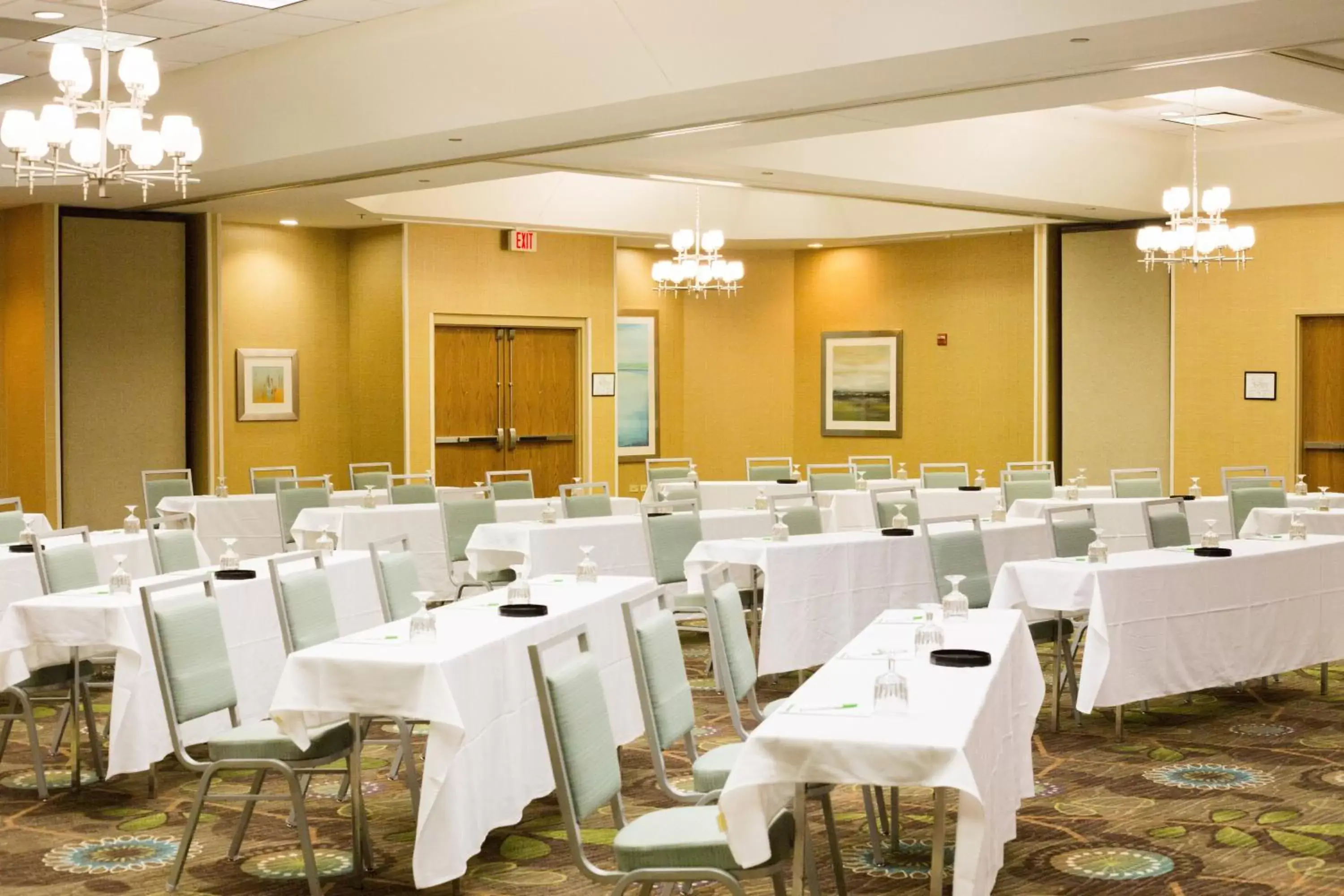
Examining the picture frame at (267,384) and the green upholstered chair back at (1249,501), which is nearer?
the green upholstered chair back at (1249,501)

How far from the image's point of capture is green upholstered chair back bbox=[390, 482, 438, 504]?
10.8m

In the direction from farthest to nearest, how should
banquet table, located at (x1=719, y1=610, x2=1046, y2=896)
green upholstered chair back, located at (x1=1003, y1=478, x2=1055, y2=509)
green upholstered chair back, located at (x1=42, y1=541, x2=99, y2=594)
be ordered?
green upholstered chair back, located at (x1=1003, y1=478, x2=1055, y2=509)
green upholstered chair back, located at (x1=42, y1=541, x2=99, y2=594)
banquet table, located at (x1=719, y1=610, x2=1046, y2=896)

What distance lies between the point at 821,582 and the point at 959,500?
3.79 m

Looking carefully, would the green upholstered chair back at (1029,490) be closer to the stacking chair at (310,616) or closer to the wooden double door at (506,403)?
the wooden double door at (506,403)

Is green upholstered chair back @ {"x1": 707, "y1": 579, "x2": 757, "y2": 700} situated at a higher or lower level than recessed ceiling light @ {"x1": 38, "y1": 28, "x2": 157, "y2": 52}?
lower

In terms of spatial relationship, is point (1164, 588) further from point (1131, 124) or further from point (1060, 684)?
point (1131, 124)

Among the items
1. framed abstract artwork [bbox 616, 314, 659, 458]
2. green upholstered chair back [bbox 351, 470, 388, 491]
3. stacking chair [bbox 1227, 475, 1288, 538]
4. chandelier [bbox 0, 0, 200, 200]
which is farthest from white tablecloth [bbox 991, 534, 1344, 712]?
framed abstract artwork [bbox 616, 314, 659, 458]

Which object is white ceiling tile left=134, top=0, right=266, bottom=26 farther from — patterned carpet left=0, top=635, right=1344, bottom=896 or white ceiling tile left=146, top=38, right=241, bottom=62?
patterned carpet left=0, top=635, right=1344, bottom=896

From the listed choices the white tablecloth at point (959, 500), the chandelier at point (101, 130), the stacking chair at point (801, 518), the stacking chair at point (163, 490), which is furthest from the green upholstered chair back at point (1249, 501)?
the stacking chair at point (163, 490)

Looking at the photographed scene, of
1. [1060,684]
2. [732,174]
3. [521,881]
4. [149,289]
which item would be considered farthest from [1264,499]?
[149,289]

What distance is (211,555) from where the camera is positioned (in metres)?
11.1

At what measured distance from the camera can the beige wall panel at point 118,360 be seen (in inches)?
535

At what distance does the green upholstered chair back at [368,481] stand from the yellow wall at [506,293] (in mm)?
1996

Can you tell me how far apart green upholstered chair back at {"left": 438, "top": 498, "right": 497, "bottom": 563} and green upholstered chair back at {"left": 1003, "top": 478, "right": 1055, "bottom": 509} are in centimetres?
403
